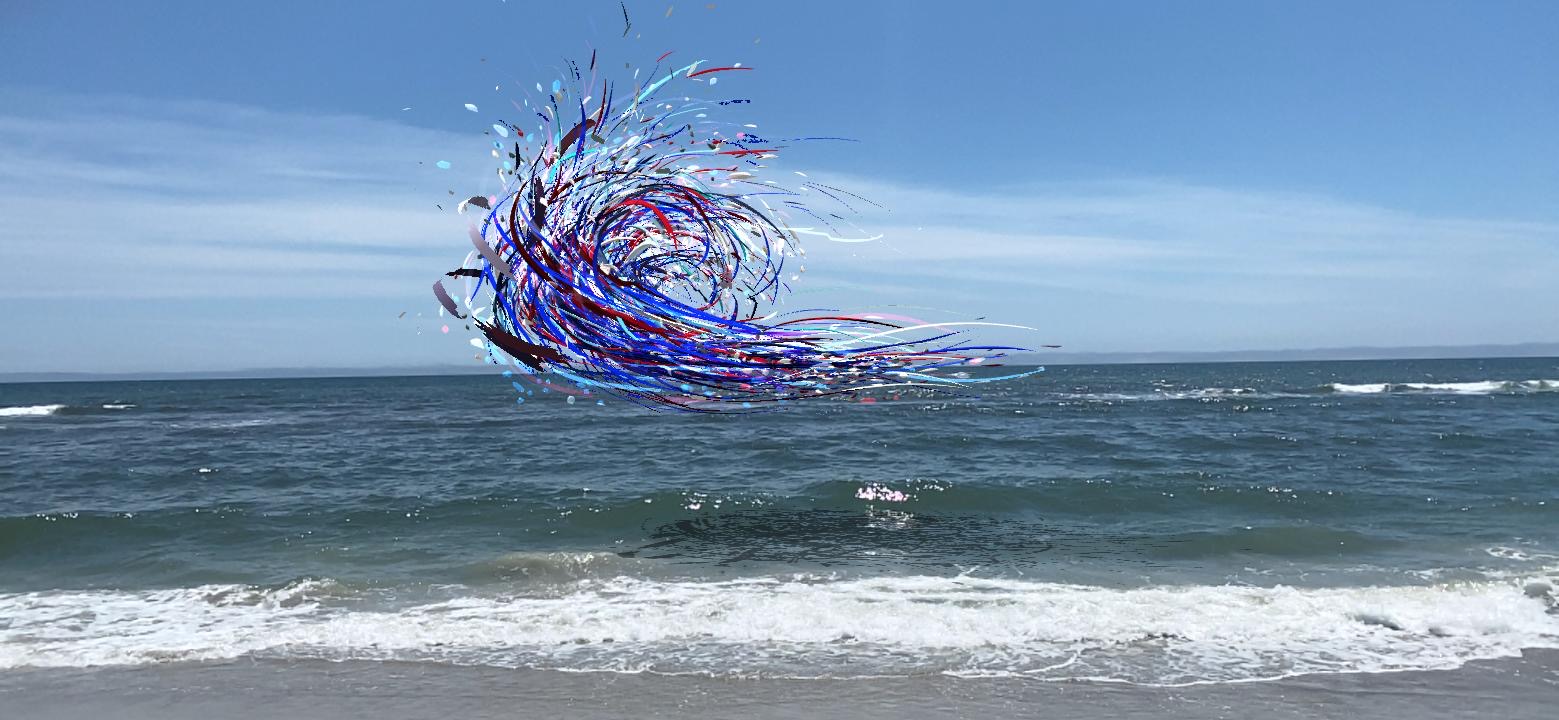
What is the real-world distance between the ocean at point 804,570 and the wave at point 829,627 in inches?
1.7

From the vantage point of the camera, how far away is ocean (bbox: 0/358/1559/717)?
24.2ft

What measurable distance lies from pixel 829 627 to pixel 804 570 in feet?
8.04

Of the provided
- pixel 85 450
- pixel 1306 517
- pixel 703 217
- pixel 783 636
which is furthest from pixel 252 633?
pixel 85 450

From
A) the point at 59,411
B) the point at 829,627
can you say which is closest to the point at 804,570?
the point at 829,627

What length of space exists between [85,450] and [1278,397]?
2156 inches

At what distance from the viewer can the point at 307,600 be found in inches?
393

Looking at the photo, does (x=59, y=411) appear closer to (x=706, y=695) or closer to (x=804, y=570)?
(x=804, y=570)

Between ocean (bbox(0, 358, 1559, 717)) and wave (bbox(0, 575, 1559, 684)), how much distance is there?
0.04 m

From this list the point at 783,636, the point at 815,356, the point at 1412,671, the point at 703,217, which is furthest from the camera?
the point at 783,636

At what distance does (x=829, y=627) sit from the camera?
8.55 metres

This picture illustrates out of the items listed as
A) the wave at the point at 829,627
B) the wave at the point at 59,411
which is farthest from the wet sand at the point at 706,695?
the wave at the point at 59,411

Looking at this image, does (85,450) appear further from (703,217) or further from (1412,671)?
(1412,671)

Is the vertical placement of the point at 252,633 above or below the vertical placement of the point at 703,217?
below

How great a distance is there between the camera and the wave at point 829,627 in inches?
299
